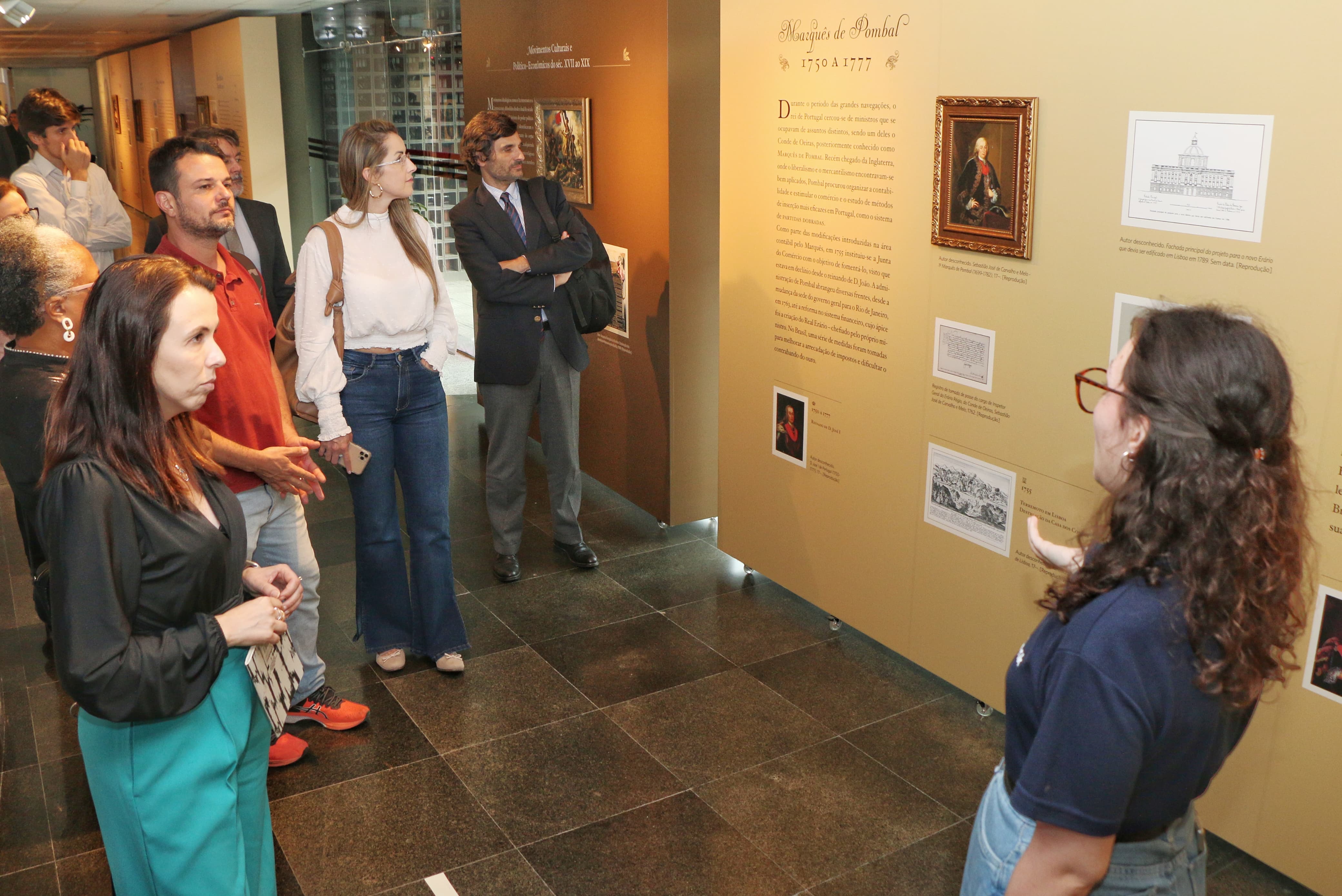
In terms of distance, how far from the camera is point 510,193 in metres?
5.00

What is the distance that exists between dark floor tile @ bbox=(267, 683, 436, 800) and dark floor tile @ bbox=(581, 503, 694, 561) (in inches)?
66.6

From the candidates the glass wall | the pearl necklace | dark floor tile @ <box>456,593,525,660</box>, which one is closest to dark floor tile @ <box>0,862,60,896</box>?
the pearl necklace

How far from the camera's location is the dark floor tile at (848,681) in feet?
13.0

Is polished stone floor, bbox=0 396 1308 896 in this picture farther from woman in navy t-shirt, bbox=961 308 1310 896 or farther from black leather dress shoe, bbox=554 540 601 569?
woman in navy t-shirt, bbox=961 308 1310 896

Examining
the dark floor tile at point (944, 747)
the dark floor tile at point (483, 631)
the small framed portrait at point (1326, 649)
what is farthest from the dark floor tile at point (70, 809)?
the small framed portrait at point (1326, 649)

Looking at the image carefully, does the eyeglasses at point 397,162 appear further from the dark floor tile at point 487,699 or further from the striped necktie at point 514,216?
the dark floor tile at point 487,699

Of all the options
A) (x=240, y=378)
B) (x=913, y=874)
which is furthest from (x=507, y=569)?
(x=913, y=874)

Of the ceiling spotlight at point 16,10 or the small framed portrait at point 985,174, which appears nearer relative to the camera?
the small framed portrait at point 985,174

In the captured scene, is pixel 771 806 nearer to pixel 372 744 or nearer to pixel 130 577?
pixel 372 744

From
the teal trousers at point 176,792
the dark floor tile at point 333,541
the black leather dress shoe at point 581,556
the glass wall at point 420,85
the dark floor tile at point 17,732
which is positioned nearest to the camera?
the teal trousers at point 176,792

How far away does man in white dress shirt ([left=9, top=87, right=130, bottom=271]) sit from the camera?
6242mm

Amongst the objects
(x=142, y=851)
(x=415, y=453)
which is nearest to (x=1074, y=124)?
(x=415, y=453)

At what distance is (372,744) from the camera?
3748mm

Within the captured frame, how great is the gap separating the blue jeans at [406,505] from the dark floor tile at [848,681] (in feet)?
4.17
